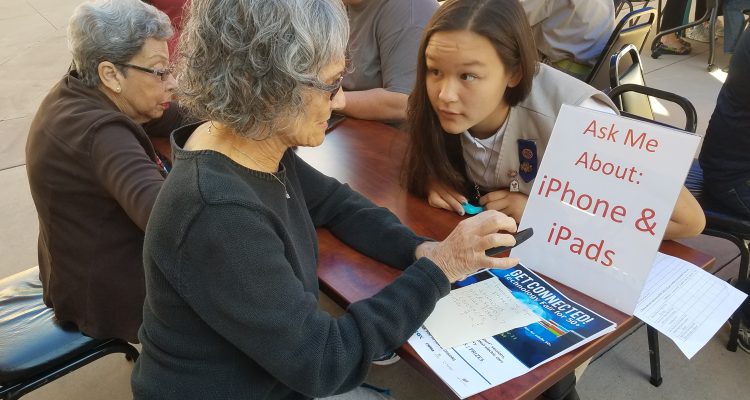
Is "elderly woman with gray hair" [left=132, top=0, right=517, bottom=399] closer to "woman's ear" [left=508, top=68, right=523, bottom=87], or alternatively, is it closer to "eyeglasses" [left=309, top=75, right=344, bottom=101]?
"eyeglasses" [left=309, top=75, right=344, bottom=101]

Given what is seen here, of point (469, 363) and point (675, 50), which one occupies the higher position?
point (469, 363)

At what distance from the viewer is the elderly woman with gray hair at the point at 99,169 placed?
1395mm

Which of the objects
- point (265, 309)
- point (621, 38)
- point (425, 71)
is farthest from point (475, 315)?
point (621, 38)

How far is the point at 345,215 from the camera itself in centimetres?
139

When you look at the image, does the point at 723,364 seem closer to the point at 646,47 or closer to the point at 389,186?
the point at 389,186

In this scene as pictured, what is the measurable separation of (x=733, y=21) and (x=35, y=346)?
5.81 metres

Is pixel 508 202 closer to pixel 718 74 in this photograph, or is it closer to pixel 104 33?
pixel 104 33

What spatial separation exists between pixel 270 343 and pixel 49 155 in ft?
3.18

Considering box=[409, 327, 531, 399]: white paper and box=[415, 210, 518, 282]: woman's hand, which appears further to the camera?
box=[415, 210, 518, 282]: woman's hand

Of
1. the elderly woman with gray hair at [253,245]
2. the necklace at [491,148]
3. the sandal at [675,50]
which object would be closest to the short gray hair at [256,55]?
the elderly woman with gray hair at [253,245]

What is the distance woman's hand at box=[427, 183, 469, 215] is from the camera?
147 cm

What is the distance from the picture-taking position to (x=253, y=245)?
862 mm

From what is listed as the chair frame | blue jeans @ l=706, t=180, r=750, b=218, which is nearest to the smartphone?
the chair frame

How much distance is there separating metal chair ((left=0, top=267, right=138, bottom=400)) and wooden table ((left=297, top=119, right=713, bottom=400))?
0.79m
